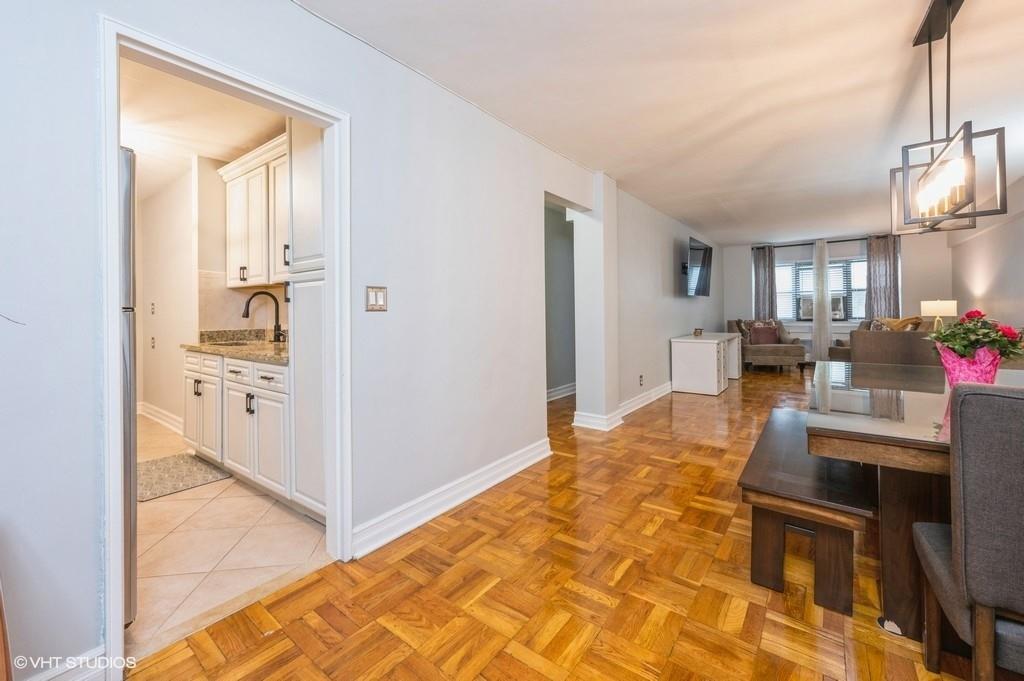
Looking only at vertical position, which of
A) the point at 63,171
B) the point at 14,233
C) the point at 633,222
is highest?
the point at 633,222

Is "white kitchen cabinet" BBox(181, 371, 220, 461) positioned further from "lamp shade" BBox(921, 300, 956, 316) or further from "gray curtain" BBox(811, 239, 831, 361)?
"gray curtain" BBox(811, 239, 831, 361)

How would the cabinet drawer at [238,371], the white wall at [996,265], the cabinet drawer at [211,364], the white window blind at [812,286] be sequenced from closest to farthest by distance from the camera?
the cabinet drawer at [238,371], the cabinet drawer at [211,364], the white wall at [996,265], the white window blind at [812,286]

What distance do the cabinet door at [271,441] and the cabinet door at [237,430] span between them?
0.08m

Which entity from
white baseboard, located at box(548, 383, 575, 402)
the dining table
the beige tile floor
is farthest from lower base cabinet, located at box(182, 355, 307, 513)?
white baseboard, located at box(548, 383, 575, 402)

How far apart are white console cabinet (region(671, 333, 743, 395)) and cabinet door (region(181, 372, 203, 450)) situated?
5.18m

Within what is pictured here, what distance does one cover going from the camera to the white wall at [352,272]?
1.14 meters

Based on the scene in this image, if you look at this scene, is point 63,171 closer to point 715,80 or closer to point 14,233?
point 14,233

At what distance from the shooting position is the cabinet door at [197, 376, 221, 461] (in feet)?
9.23

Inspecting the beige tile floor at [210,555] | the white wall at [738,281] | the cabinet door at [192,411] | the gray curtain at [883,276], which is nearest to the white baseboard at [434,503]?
the beige tile floor at [210,555]

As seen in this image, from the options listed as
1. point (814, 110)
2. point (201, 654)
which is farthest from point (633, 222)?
point (201, 654)

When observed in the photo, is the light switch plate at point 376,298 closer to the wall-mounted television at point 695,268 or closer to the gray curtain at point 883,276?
the wall-mounted television at point 695,268

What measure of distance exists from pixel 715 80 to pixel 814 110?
2.98 ft

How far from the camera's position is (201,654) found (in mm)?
1354

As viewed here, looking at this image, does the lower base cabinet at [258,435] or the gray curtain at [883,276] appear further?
the gray curtain at [883,276]
